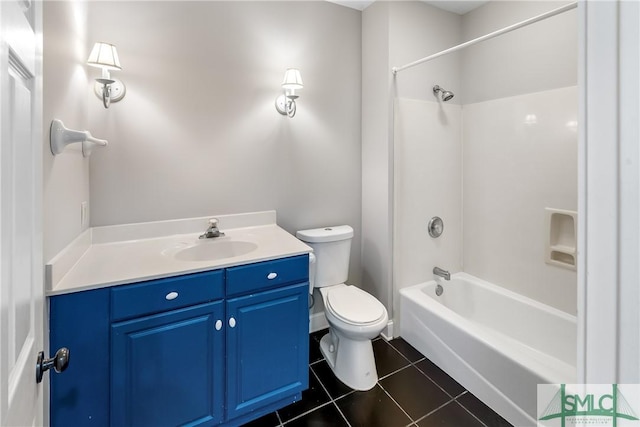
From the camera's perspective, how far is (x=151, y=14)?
1.66 meters

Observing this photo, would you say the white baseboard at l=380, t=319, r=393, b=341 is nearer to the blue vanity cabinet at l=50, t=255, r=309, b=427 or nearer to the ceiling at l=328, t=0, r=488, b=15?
the blue vanity cabinet at l=50, t=255, r=309, b=427

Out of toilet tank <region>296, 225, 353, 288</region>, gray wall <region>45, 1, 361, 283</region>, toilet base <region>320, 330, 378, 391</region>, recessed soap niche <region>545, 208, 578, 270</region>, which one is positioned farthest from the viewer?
toilet tank <region>296, 225, 353, 288</region>

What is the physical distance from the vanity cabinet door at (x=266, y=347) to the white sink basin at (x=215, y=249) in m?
0.37

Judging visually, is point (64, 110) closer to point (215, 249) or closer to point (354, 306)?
point (215, 249)

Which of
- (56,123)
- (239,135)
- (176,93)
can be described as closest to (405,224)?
(239,135)

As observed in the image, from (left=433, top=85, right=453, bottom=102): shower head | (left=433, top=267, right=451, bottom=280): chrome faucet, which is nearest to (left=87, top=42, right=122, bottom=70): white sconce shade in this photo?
(left=433, top=85, right=453, bottom=102): shower head

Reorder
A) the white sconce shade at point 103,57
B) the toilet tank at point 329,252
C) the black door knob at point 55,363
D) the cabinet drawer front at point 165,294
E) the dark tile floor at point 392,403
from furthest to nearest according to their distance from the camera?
the toilet tank at point 329,252
the dark tile floor at point 392,403
the white sconce shade at point 103,57
the cabinet drawer front at point 165,294
the black door knob at point 55,363

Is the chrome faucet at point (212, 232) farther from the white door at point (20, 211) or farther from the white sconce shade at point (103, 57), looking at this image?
the white door at point (20, 211)

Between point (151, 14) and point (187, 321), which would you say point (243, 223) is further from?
point (151, 14)

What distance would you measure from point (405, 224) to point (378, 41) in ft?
4.60

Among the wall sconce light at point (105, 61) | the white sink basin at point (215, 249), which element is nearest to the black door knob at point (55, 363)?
the white sink basin at point (215, 249)

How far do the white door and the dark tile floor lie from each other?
121 cm

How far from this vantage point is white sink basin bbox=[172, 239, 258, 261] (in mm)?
1678

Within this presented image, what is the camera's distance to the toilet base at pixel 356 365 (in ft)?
5.67
